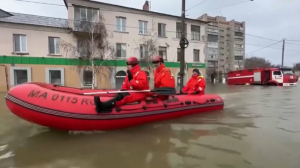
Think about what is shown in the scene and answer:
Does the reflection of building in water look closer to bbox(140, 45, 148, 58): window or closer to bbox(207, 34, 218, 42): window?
bbox(140, 45, 148, 58): window

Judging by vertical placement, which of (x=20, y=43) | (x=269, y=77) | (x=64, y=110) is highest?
(x=20, y=43)

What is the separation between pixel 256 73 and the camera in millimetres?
20234

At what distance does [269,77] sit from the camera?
19.0m

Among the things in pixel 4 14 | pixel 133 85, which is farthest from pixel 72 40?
pixel 133 85

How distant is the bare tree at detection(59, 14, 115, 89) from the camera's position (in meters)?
13.9

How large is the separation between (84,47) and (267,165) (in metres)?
13.7

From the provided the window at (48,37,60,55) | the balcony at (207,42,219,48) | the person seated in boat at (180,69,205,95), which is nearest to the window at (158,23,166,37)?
the window at (48,37,60,55)

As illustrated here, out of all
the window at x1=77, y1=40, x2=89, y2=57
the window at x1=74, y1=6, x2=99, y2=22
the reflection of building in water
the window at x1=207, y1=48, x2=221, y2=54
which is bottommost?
the reflection of building in water

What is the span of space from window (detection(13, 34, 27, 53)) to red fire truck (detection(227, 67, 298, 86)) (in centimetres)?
2140

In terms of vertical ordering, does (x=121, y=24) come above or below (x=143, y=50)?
above

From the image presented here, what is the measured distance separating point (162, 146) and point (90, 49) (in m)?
12.0

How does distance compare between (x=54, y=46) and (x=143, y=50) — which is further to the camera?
(x=143, y=50)

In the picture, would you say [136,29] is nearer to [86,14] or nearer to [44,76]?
[86,14]

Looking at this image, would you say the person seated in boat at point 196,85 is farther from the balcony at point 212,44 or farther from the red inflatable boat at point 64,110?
the balcony at point 212,44
